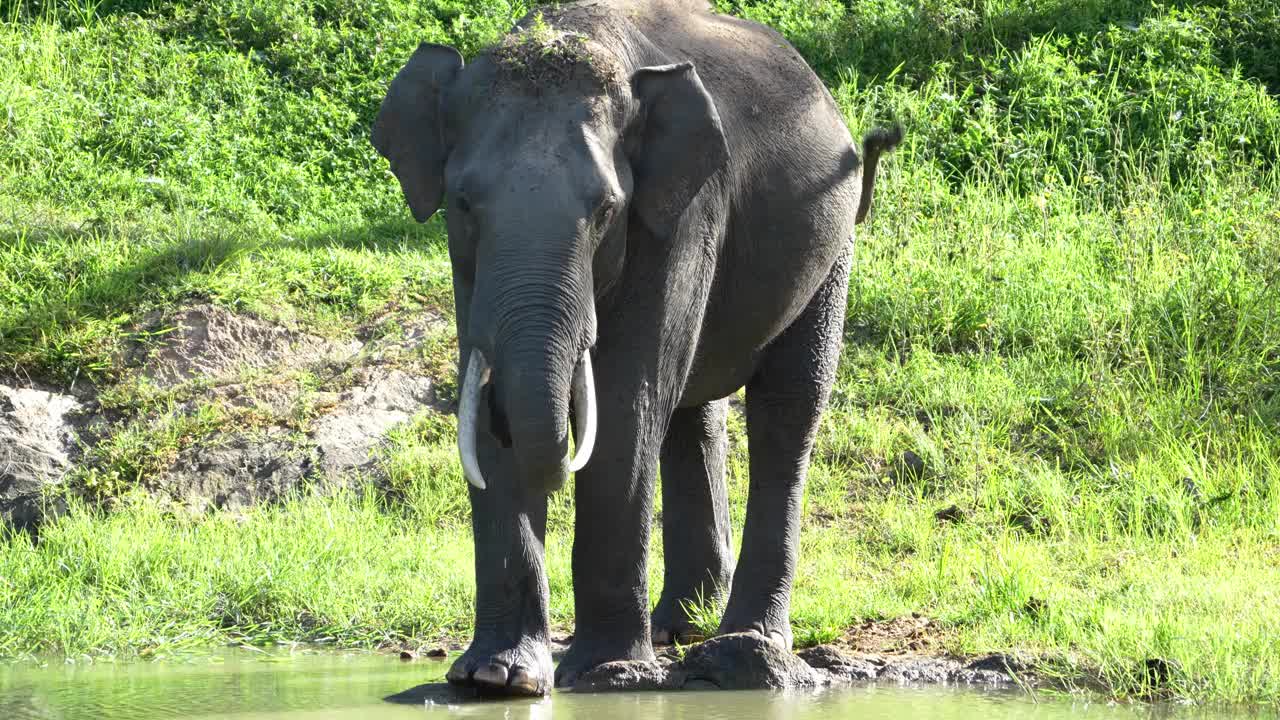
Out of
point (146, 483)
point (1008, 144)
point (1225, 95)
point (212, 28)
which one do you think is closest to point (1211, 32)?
point (1225, 95)

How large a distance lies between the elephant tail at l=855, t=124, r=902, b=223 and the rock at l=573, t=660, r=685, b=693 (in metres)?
2.35

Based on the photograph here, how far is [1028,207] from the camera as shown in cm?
1048

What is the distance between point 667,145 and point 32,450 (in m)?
4.17

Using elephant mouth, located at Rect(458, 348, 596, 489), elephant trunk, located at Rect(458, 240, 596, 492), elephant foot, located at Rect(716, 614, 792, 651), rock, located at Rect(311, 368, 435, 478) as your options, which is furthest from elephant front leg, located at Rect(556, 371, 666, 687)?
rock, located at Rect(311, 368, 435, 478)

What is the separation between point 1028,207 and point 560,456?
669cm

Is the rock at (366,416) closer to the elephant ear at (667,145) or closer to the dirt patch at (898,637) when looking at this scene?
the dirt patch at (898,637)

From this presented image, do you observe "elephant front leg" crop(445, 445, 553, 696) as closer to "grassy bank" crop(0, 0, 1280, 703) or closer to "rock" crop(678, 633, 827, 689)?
"rock" crop(678, 633, 827, 689)

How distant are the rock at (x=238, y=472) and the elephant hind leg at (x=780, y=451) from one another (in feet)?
8.97

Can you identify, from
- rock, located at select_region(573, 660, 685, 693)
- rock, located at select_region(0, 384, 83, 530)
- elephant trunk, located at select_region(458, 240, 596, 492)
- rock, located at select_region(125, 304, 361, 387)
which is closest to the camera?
elephant trunk, located at select_region(458, 240, 596, 492)

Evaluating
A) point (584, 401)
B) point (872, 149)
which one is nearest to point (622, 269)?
point (584, 401)

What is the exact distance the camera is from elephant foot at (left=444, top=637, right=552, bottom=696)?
4.70m

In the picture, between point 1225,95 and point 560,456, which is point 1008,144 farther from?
point 560,456

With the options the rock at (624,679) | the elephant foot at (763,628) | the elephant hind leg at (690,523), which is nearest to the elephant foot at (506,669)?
the rock at (624,679)

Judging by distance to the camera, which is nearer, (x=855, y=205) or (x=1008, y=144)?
(x=855, y=205)
